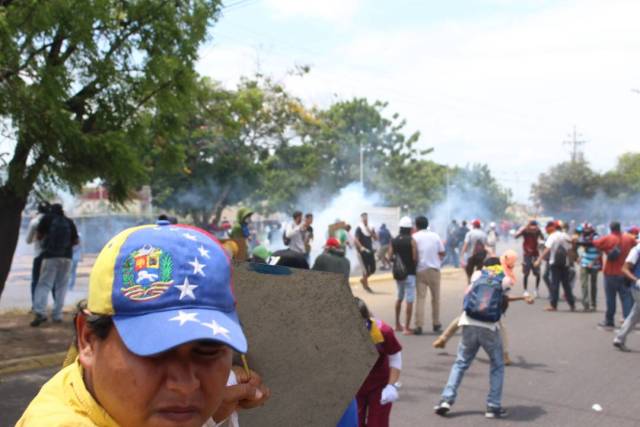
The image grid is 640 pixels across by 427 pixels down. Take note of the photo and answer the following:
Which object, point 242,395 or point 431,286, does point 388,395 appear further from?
point 431,286

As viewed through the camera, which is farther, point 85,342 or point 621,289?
point 621,289

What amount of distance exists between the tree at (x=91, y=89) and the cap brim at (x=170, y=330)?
666cm

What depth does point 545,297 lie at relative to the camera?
1565cm

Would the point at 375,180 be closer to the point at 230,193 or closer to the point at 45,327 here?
the point at 230,193

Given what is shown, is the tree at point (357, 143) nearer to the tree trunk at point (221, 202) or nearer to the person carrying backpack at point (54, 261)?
the tree trunk at point (221, 202)

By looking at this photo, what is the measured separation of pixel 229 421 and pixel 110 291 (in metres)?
0.47

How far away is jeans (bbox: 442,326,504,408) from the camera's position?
6.38m

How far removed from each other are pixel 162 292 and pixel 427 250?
9.88 m

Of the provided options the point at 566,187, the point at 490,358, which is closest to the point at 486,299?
the point at 490,358

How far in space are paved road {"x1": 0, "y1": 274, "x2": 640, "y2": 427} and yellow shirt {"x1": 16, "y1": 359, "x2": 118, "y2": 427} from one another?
210 inches

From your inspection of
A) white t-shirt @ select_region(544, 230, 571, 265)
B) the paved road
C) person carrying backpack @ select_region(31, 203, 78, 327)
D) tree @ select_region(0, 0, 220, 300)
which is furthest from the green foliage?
white t-shirt @ select_region(544, 230, 571, 265)

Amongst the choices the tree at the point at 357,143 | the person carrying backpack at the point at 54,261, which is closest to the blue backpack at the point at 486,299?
the person carrying backpack at the point at 54,261

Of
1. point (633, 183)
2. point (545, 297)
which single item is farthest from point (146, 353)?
point (633, 183)

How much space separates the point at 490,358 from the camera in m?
6.42
